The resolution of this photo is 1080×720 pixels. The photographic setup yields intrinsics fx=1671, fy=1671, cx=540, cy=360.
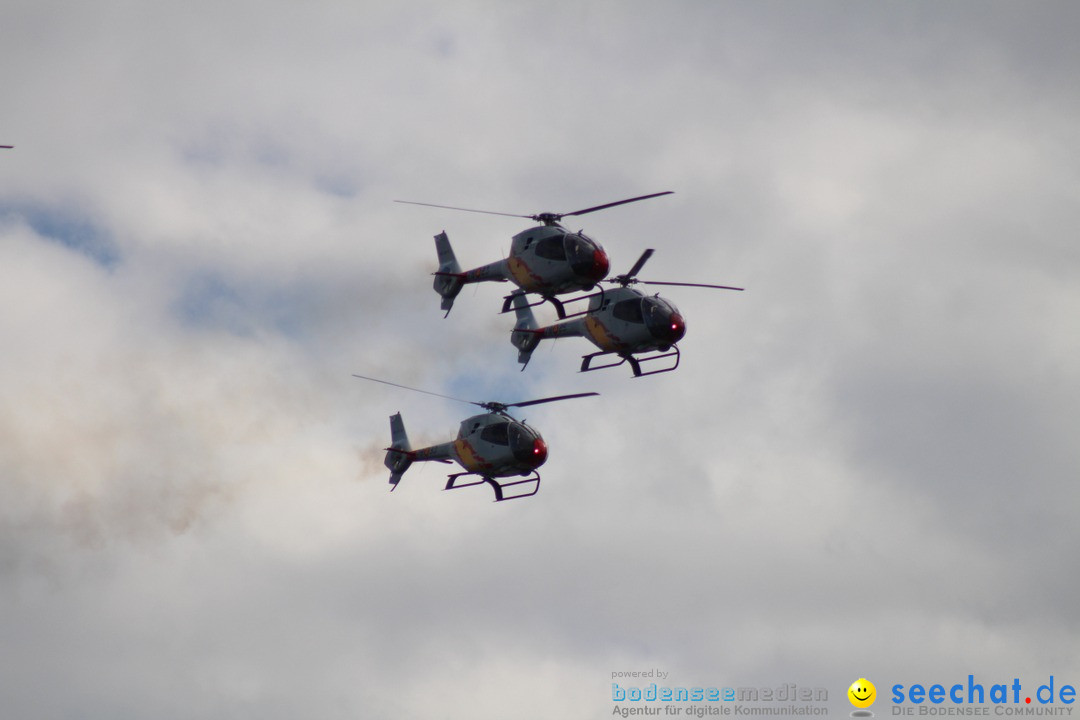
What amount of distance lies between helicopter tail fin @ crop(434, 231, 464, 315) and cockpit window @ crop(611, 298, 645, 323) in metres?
9.40

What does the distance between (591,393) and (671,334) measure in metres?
4.68

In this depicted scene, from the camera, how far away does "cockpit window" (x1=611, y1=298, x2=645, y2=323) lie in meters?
78.5

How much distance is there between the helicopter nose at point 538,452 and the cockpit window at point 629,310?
7448 millimetres

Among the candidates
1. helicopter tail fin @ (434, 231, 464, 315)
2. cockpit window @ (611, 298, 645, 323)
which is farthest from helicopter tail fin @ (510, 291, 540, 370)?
cockpit window @ (611, 298, 645, 323)

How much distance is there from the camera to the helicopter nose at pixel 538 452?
81000mm

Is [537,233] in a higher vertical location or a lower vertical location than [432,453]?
higher

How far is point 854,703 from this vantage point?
334ft

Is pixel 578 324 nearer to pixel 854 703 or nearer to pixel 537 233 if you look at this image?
pixel 537 233

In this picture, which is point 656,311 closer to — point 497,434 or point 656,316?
point 656,316

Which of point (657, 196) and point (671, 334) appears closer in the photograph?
point (657, 196)

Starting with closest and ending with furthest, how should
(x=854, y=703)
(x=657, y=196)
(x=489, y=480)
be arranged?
(x=657, y=196) → (x=489, y=480) → (x=854, y=703)

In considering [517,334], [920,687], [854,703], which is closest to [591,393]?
[517,334]

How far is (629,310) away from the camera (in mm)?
78875

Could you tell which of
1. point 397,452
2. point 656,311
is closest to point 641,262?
point 656,311
